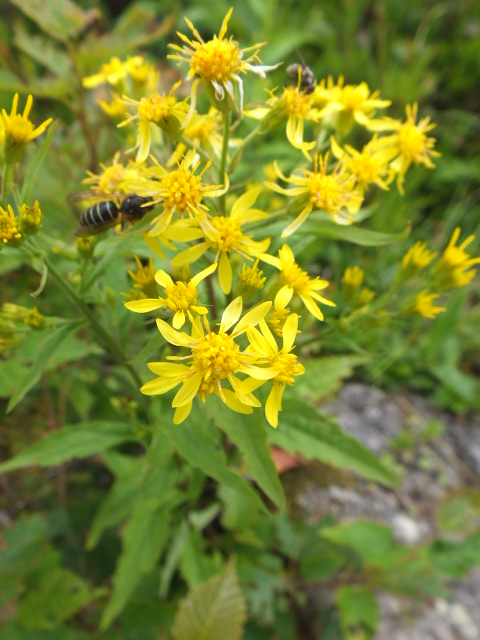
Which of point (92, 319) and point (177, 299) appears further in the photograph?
point (92, 319)

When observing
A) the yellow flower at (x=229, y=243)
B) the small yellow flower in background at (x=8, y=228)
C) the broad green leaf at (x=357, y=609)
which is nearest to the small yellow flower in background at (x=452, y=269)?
the yellow flower at (x=229, y=243)

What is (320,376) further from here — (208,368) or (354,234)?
(208,368)

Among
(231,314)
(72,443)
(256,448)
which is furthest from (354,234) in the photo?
(72,443)

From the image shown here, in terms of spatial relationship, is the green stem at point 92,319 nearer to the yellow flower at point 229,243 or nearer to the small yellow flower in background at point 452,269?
the yellow flower at point 229,243

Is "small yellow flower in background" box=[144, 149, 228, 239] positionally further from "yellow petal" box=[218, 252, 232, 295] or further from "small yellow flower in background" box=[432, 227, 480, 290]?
"small yellow flower in background" box=[432, 227, 480, 290]

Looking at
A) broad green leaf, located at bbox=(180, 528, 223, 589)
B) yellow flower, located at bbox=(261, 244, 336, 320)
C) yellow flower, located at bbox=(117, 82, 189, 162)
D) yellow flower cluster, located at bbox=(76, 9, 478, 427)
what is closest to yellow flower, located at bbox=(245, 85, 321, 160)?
yellow flower cluster, located at bbox=(76, 9, 478, 427)

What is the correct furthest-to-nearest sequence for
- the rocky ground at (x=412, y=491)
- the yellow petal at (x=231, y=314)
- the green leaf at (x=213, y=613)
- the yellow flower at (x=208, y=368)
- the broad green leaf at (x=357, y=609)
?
the rocky ground at (x=412, y=491) → the broad green leaf at (x=357, y=609) → the green leaf at (x=213, y=613) → the yellow petal at (x=231, y=314) → the yellow flower at (x=208, y=368)
